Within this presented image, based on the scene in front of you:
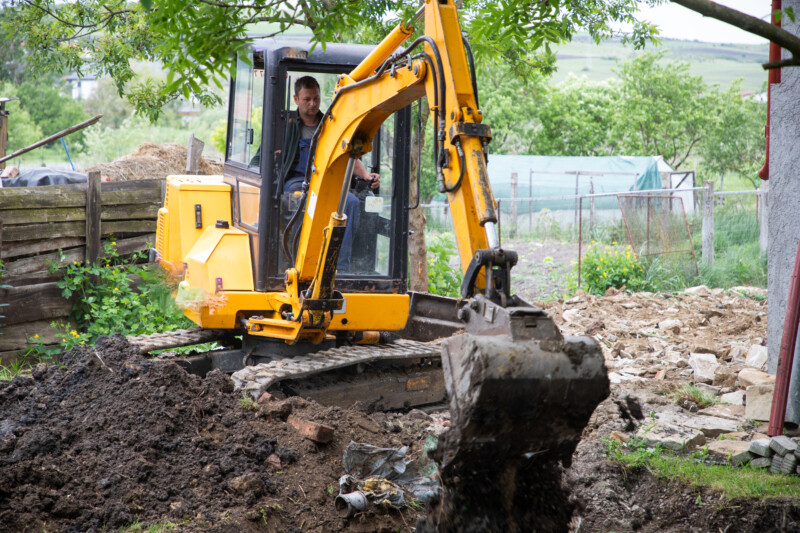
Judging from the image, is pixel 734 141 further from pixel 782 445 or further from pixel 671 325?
pixel 782 445

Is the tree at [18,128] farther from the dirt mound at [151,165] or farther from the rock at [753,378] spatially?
the rock at [753,378]

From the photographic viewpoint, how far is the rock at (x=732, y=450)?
454 centimetres

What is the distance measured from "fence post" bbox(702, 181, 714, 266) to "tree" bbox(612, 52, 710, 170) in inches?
634

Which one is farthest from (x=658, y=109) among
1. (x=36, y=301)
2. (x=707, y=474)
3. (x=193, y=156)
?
(x=707, y=474)

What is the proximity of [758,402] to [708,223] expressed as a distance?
8.31 m

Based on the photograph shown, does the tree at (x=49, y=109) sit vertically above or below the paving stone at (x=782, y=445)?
above

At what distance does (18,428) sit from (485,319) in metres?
3.04

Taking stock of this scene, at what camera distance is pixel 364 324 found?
19.4 ft

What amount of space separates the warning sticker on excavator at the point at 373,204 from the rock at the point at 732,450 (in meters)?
3.00

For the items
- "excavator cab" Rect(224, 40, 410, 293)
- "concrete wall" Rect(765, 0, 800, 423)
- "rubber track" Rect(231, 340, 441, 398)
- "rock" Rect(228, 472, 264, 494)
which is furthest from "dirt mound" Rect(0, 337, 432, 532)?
"concrete wall" Rect(765, 0, 800, 423)

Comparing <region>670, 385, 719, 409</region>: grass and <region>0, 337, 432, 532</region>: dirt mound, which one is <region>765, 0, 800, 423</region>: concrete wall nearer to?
<region>670, 385, 719, 409</region>: grass

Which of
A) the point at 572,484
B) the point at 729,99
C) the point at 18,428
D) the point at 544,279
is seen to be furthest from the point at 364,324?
the point at 729,99

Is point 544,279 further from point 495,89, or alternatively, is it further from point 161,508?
point 495,89

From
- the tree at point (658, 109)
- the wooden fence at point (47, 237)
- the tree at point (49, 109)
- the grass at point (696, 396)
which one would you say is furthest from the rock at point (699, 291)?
the tree at point (49, 109)
